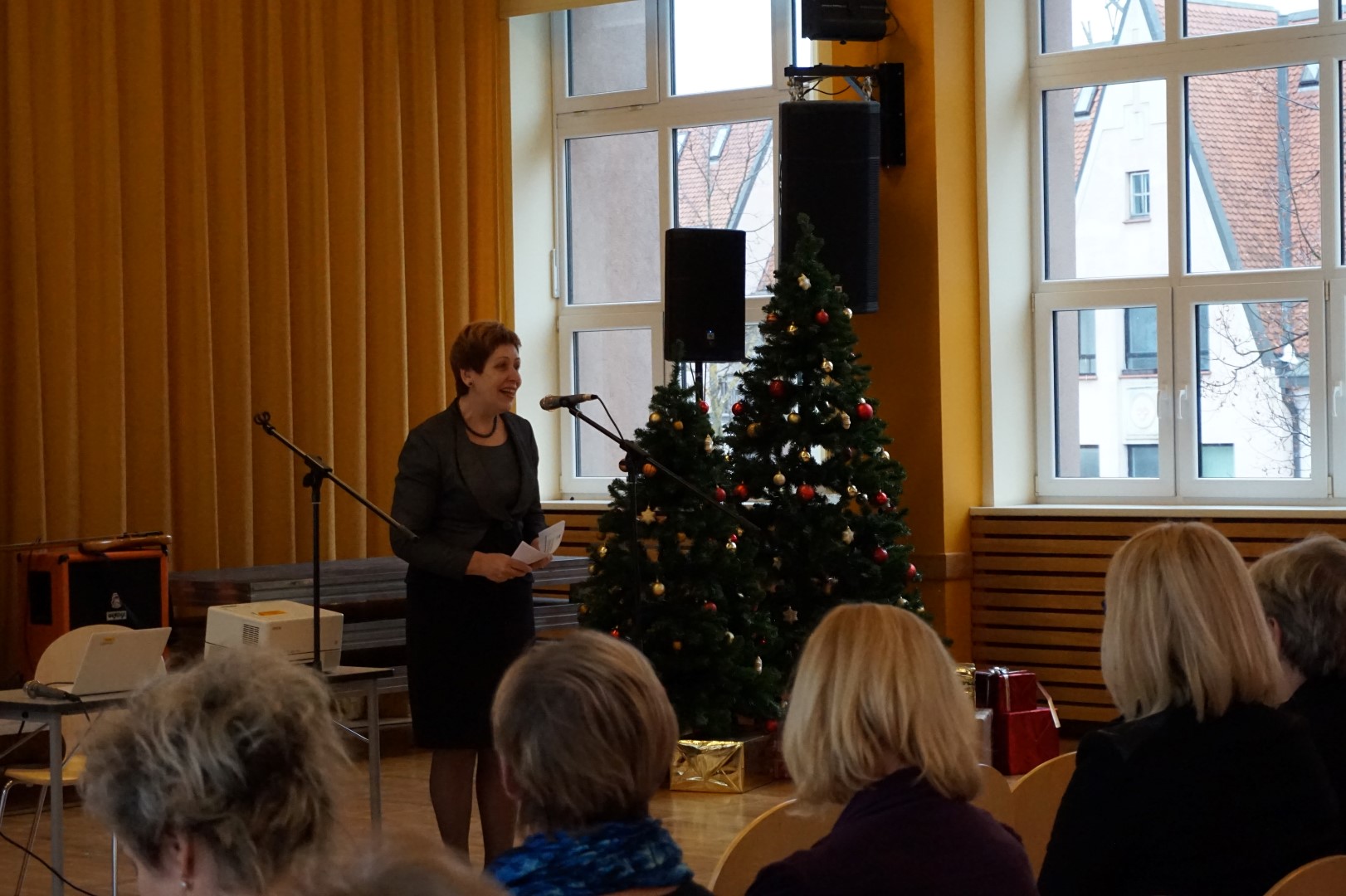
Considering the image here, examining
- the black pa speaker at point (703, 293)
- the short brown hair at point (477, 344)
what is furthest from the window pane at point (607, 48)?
the short brown hair at point (477, 344)

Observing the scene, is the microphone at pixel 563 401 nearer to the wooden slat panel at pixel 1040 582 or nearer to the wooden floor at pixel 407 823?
the wooden floor at pixel 407 823

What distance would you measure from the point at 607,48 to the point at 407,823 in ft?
16.4

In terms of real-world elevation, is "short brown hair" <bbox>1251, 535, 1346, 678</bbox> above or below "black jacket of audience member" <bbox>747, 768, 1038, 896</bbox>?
above

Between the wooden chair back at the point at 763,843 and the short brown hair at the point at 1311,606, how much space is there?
87cm

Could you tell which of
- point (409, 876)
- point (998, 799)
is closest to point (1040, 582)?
point (998, 799)

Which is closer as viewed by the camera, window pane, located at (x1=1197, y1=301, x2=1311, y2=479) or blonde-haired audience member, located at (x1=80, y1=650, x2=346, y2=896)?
blonde-haired audience member, located at (x1=80, y1=650, x2=346, y2=896)

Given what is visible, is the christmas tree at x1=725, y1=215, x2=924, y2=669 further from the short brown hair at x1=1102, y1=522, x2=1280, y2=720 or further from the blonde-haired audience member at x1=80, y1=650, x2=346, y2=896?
the blonde-haired audience member at x1=80, y1=650, x2=346, y2=896

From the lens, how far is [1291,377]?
6.74 meters

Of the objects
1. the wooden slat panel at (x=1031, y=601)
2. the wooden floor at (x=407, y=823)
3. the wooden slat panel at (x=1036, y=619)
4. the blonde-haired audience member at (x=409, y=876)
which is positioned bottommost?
the wooden floor at (x=407, y=823)

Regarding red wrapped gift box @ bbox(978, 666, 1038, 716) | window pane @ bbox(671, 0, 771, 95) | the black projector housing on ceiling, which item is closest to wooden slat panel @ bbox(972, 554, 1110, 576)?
red wrapped gift box @ bbox(978, 666, 1038, 716)

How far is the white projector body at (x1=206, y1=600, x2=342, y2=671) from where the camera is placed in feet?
14.7

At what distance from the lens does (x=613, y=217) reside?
8.47 metres

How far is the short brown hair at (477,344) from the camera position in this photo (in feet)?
13.3

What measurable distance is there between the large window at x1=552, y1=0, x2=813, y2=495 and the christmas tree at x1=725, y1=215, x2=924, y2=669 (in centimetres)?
156
